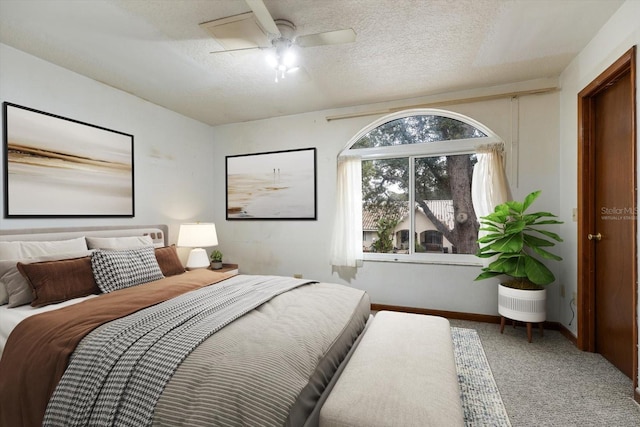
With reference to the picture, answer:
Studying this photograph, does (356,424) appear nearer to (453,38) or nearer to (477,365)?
(477,365)

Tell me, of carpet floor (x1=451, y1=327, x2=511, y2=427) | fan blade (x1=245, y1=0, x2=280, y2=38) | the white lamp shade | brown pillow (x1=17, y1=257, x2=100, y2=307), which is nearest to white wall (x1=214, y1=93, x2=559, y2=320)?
carpet floor (x1=451, y1=327, x2=511, y2=427)

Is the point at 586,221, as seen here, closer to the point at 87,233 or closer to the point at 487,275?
the point at 487,275

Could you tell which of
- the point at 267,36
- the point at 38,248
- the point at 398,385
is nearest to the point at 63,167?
the point at 38,248

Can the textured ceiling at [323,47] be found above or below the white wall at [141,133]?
above

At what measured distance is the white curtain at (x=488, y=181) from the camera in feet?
10.5

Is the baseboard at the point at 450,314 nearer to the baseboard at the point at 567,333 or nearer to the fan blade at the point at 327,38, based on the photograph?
the baseboard at the point at 567,333

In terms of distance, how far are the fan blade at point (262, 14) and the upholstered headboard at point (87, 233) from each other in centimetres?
242

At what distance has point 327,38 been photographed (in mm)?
2004

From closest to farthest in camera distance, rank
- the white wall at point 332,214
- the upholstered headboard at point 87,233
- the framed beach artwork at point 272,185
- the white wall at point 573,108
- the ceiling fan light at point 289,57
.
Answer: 1. the white wall at point 573,108
2. the ceiling fan light at point 289,57
3. the upholstered headboard at point 87,233
4. the white wall at point 332,214
5. the framed beach artwork at point 272,185

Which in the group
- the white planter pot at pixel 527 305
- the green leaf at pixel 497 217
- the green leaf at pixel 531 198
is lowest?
the white planter pot at pixel 527 305

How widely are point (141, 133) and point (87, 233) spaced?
1307 millimetres

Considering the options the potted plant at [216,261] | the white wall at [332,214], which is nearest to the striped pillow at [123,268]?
the potted plant at [216,261]

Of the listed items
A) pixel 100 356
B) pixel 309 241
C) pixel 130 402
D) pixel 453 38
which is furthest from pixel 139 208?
pixel 453 38

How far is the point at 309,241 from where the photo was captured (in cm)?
409
